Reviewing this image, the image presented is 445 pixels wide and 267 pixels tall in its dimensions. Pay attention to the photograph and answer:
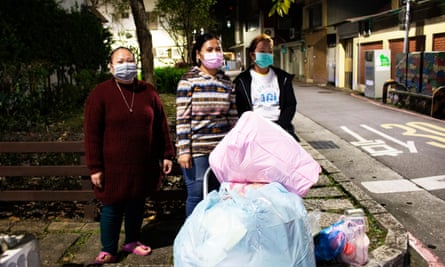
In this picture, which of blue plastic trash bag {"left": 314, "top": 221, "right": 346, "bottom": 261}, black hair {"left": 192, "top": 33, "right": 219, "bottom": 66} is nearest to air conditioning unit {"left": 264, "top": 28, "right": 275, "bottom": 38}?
black hair {"left": 192, "top": 33, "right": 219, "bottom": 66}

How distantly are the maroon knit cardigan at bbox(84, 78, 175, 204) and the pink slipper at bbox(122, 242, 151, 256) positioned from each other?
547mm

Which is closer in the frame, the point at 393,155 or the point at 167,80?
the point at 393,155

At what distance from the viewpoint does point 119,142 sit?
127 inches

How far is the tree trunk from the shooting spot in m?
6.34

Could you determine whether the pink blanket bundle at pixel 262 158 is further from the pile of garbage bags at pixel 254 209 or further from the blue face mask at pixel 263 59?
the blue face mask at pixel 263 59

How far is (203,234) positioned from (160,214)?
2.28 m

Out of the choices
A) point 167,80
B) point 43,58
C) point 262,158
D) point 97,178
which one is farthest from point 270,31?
point 262,158

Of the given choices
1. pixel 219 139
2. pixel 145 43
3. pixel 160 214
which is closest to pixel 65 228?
pixel 160 214

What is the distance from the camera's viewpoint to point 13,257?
174 centimetres

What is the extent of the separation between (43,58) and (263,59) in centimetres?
1070

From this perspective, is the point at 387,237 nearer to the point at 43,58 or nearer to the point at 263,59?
the point at 263,59

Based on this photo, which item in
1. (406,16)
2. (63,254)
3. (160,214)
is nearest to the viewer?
(63,254)

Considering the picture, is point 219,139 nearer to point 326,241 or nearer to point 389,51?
point 326,241

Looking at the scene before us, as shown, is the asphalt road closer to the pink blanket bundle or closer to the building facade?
the pink blanket bundle
